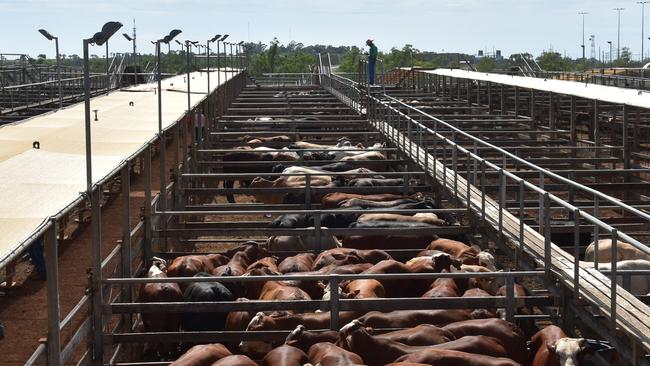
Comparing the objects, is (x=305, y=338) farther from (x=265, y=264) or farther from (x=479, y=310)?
(x=265, y=264)

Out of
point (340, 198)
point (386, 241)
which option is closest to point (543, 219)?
point (386, 241)

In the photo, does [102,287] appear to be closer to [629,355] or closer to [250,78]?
[629,355]

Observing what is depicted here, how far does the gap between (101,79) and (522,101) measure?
18.9 m

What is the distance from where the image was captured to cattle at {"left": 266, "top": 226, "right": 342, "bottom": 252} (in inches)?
676

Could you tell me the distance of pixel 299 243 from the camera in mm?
17297

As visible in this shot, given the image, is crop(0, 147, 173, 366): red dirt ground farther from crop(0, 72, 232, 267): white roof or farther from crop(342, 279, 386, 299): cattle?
crop(342, 279, 386, 299): cattle

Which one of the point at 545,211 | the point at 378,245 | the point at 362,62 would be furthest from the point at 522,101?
the point at 545,211

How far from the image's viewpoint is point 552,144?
30.6 m

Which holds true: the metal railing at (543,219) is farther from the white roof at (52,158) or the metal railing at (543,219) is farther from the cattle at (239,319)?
the white roof at (52,158)

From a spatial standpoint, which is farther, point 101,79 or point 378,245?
point 101,79

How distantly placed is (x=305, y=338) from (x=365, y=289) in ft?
6.52

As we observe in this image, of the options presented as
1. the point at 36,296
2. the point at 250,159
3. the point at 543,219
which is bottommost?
the point at 36,296

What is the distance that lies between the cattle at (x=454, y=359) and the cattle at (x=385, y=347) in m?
0.20

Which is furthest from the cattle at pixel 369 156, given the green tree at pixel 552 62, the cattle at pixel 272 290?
the green tree at pixel 552 62
